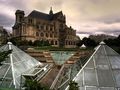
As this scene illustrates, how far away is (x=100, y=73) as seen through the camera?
49.4 ft

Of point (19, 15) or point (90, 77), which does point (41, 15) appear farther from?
point (90, 77)

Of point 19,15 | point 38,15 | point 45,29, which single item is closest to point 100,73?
point 45,29

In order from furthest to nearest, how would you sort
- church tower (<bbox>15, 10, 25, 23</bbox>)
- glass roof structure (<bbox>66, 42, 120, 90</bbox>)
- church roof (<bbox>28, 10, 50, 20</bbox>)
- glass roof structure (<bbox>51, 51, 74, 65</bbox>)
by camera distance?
church tower (<bbox>15, 10, 25, 23</bbox>), church roof (<bbox>28, 10, 50, 20</bbox>), glass roof structure (<bbox>51, 51, 74, 65</bbox>), glass roof structure (<bbox>66, 42, 120, 90</bbox>)

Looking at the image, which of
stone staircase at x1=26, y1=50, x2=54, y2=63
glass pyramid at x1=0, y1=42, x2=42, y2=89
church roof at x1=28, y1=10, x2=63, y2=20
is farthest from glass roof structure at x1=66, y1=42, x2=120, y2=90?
church roof at x1=28, y1=10, x2=63, y2=20

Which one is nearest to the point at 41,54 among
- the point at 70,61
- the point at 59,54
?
the point at 59,54

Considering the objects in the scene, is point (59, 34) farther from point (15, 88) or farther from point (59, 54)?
point (15, 88)

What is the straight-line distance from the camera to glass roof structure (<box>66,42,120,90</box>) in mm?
14172

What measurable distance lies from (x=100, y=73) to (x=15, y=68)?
22.2ft

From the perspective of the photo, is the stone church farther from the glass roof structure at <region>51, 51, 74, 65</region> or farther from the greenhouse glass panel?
the greenhouse glass panel

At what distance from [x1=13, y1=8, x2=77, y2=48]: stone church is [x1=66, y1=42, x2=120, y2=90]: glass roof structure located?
269 ft

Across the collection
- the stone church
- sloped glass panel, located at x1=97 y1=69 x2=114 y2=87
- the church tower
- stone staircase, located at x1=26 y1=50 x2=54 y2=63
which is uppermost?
the church tower

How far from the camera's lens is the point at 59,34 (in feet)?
361

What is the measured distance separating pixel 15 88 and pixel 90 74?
17.7ft

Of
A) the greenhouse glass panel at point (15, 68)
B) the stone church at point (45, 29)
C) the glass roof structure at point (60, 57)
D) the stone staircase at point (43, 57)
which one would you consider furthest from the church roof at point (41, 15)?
the greenhouse glass panel at point (15, 68)
